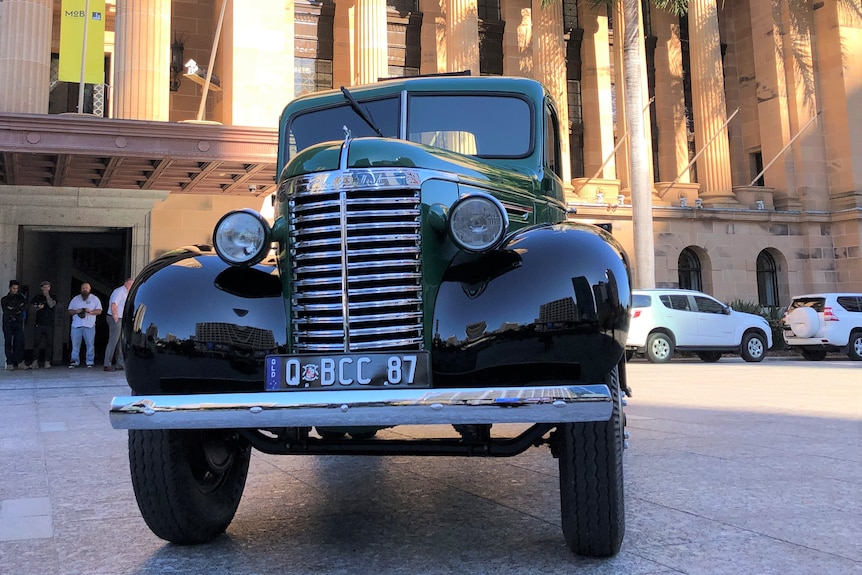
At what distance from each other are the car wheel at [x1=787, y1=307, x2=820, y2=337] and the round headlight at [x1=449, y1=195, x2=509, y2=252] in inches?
733

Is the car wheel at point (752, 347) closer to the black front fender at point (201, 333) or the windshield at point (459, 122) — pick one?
the windshield at point (459, 122)

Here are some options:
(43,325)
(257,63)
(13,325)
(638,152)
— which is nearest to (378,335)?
(13,325)

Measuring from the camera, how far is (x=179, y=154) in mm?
14766

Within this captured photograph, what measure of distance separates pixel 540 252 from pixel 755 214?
28563mm

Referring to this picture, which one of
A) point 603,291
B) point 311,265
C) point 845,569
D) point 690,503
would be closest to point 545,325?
point 603,291

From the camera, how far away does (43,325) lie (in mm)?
16531

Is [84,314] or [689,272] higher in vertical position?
[689,272]

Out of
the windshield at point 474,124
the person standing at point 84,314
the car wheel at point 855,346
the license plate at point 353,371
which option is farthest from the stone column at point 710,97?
the license plate at point 353,371

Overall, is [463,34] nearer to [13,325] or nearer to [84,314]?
[84,314]

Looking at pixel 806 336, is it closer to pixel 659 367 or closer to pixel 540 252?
pixel 659 367

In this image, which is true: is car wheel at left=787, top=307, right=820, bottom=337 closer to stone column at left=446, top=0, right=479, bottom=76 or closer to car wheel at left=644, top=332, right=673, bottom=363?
car wheel at left=644, top=332, right=673, bottom=363

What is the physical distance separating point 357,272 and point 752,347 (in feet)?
59.2

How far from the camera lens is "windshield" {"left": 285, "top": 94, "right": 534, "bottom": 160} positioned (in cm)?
481

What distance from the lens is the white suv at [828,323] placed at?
18.9 meters
